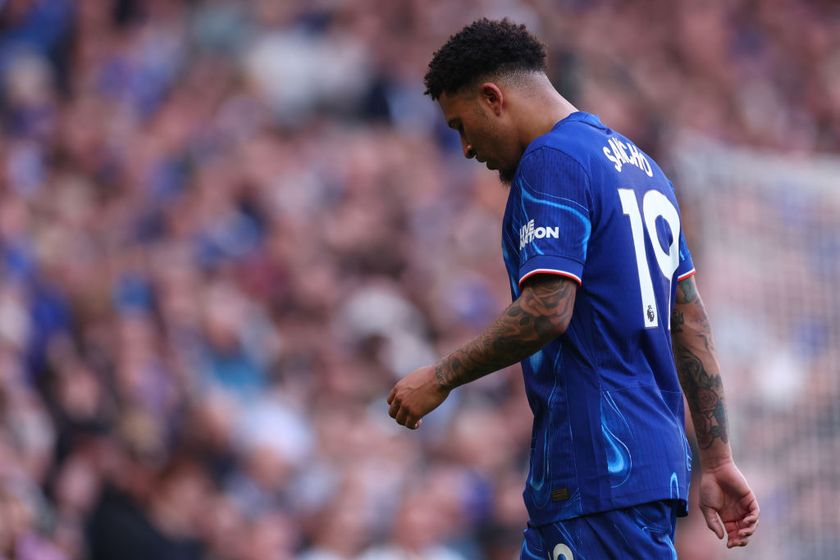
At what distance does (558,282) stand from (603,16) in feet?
33.6

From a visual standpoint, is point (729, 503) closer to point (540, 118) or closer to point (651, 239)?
point (651, 239)

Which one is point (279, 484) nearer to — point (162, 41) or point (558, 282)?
point (162, 41)

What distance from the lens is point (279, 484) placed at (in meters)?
7.88

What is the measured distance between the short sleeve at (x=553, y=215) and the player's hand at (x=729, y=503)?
882 millimetres

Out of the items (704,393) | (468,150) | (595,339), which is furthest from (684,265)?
(468,150)

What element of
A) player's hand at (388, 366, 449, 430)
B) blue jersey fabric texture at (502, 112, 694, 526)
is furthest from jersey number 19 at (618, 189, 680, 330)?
player's hand at (388, 366, 449, 430)

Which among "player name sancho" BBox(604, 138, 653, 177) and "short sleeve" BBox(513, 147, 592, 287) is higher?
"player name sancho" BBox(604, 138, 653, 177)

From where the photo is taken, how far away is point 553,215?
3414 mm

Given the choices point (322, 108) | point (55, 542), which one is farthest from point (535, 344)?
point (322, 108)

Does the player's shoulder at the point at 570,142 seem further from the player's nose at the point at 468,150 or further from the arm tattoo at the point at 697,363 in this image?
the arm tattoo at the point at 697,363

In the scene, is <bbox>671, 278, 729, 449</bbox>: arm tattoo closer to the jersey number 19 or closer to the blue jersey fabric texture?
the jersey number 19

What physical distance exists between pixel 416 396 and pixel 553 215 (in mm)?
601

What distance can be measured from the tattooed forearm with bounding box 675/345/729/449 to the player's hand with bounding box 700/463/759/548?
105 millimetres

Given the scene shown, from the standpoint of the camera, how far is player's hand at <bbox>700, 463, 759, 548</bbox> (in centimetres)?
386
